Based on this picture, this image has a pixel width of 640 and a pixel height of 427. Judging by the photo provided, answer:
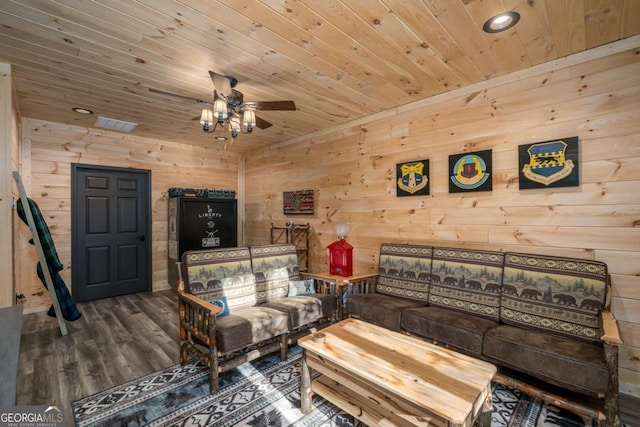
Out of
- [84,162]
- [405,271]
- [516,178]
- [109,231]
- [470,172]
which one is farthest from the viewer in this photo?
[109,231]

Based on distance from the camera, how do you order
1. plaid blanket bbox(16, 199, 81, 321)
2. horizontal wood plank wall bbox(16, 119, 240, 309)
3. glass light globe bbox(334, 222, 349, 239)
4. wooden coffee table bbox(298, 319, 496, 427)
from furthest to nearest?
horizontal wood plank wall bbox(16, 119, 240, 309) < glass light globe bbox(334, 222, 349, 239) < plaid blanket bbox(16, 199, 81, 321) < wooden coffee table bbox(298, 319, 496, 427)

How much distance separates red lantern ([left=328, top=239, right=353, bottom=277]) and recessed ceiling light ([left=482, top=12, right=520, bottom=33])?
2304 mm

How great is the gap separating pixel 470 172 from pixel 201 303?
8.90ft

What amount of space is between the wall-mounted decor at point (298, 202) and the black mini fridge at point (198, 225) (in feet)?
3.86

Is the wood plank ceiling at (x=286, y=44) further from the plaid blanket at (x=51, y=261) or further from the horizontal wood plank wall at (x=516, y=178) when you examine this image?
the plaid blanket at (x=51, y=261)

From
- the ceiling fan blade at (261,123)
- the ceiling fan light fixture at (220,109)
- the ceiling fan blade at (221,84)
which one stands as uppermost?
the ceiling fan blade at (221,84)

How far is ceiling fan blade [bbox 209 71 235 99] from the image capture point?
7.11 feet

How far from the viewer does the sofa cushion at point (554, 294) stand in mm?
2109

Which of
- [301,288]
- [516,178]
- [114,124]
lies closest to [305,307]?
[301,288]

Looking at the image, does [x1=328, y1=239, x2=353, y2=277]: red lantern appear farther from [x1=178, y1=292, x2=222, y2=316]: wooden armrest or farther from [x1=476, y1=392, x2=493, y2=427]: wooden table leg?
[x1=476, y1=392, x2=493, y2=427]: wooden table leg

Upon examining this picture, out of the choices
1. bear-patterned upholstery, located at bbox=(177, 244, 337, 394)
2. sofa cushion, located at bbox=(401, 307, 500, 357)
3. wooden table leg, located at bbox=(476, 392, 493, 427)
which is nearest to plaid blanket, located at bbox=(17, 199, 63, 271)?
bear-patterned upholstery, located at bbox=(177, 244, 337, 394)

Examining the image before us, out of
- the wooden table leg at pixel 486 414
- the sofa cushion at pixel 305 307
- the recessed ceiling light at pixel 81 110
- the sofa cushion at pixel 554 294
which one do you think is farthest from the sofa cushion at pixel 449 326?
the recessed ceiling light at pixel 81 110

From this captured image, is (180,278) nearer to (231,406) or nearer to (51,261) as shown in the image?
(231,406)

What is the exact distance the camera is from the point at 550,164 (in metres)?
2.47
